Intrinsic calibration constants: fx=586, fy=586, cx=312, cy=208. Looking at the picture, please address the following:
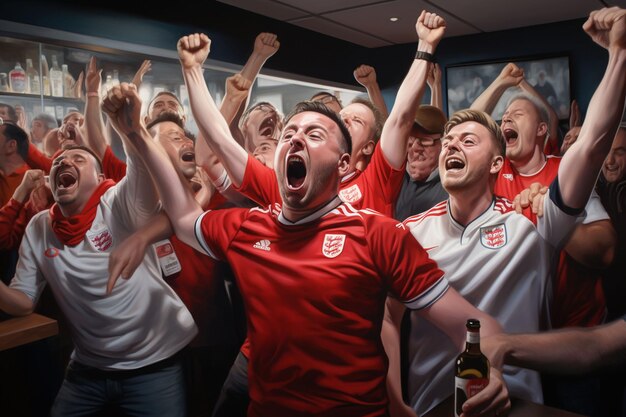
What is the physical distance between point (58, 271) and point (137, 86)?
0.84 m

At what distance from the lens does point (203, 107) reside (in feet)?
8.29

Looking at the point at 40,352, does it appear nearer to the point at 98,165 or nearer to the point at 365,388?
the point at 98,165

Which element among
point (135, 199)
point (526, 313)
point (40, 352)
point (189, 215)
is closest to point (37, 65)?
point (135, 199)

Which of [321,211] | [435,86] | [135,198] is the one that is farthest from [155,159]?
[435,86]

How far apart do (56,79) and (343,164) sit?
117cm

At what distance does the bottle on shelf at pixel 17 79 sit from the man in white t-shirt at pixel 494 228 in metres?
1.57

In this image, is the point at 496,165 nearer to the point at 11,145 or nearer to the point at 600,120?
the point at 600,120

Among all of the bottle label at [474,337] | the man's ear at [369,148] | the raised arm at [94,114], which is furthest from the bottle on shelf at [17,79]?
the bottle label at [474,337]

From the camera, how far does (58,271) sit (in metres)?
2.46

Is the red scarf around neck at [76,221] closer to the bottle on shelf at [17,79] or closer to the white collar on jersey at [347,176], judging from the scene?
the bottle on shelf at [17,79]

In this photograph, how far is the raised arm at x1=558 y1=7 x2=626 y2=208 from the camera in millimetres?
2043

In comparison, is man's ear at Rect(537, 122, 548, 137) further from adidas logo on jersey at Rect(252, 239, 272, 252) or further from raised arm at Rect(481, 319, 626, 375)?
adidas logo on jersey at Rect(252, 239, 272, 252)

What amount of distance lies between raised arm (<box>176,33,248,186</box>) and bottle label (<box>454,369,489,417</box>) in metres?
1.27

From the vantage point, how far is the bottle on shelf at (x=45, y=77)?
222 cm
